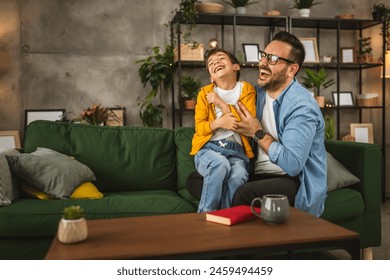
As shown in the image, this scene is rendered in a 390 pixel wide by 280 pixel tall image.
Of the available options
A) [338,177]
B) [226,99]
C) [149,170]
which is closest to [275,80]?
[226,99]

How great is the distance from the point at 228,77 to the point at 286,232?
48.7 inches

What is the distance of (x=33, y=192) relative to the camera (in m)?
2.63

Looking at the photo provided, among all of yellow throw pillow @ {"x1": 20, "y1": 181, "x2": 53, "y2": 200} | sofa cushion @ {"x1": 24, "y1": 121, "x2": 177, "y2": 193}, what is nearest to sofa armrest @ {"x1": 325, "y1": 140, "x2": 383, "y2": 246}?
sofa cushion @ {"x1": 24, "y1": 121, "x2": 177, "y2": 193}

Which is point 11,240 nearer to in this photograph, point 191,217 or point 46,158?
point 46,158

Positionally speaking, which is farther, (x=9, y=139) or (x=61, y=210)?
(x=9, y=139)

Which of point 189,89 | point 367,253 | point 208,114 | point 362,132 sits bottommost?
point 367,253

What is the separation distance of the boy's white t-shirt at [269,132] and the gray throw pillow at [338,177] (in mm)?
665

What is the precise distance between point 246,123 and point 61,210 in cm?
110

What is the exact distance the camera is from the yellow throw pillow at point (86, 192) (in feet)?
8.66

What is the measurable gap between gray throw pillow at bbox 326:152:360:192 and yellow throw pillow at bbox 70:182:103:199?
1.44 meters

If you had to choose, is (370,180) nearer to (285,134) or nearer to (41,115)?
(285,134)

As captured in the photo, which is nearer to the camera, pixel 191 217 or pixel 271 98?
pixel 191 217

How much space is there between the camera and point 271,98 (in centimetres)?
243
